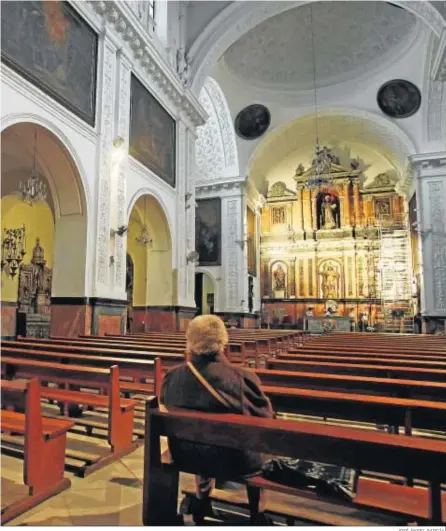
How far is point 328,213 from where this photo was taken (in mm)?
21188

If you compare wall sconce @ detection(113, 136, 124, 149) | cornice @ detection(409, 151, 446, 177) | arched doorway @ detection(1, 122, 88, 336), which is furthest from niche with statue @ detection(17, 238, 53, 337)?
cornice @ detection(409, 151, 446, 177)

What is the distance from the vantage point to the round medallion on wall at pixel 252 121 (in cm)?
1692

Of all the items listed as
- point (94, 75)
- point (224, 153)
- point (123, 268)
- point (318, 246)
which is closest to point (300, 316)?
point (318, 246)

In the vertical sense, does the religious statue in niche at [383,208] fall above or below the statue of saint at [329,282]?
above

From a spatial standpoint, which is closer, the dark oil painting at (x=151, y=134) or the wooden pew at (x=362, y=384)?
the wooden pew at (x=362, y=384)

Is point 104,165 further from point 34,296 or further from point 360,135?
point 360,135

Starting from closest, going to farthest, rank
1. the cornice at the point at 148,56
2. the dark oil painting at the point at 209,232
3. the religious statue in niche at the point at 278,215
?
1. the cornice at the point at 148,56
2. the dark oil painting at the point at 209,232
3. the religious statue in niche at the point at 278,215

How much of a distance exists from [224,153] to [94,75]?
9546mm

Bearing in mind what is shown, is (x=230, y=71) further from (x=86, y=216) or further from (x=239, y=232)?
(x=86, y=216)

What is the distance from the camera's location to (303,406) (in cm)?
209

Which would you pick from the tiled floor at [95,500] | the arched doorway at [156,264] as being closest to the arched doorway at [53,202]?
the arched doorway at [156,264]

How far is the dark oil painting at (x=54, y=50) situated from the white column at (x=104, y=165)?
20 centimetres

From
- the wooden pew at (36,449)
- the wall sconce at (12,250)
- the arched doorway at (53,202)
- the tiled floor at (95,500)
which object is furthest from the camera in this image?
the wall sconce at (12,250)

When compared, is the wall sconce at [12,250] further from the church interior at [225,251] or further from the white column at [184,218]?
the white column at [184,218]
